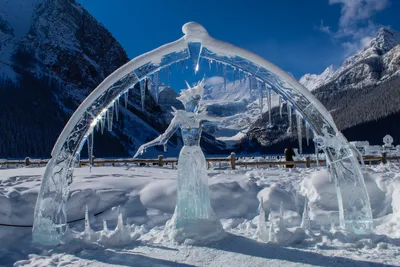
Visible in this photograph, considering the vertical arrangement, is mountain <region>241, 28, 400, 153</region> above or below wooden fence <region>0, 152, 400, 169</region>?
above

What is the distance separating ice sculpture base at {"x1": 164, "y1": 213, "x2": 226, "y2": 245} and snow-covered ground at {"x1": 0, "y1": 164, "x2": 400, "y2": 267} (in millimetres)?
124

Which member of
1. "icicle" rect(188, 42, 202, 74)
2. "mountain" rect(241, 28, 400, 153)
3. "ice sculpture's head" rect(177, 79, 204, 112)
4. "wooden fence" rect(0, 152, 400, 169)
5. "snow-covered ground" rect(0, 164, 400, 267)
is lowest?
"snow-covered ground" rect(0, 164, 400, 267)

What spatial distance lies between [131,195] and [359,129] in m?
89.1

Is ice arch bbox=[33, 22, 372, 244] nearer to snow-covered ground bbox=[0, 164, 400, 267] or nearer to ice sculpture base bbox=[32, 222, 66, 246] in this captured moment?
ice sculpture base bbox=[32, 222, 66, 246]

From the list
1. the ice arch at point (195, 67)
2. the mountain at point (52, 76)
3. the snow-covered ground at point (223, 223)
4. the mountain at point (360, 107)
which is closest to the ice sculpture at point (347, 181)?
the ice arch at point (195, 67)

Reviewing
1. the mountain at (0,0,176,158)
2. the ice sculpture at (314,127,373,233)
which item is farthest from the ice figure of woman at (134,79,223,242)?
the mountain at (0,0,176,158)

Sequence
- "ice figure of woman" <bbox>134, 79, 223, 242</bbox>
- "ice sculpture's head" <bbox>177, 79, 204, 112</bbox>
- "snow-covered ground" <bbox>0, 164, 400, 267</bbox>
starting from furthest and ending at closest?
1. "ice sculpture's head" <bbox>177, 79, 204, 112</bbox>
2. "ice figure of woman" <bbox>134, 79, 223, 242</bbox>
3. "snow-covered ground" <bbox>0, 164, 400, 267</bbox>

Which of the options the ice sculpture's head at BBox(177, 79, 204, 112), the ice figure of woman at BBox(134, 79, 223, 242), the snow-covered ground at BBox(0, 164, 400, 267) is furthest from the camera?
the ice sculpture's head at BBox(177, 79, 204, 112)

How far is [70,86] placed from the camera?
100375 millimetres

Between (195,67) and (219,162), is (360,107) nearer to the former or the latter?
(219,162)

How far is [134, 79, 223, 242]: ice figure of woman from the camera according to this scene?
205 inches

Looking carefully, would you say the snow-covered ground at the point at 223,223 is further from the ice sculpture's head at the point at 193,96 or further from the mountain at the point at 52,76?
the mountain at the point at 52,76

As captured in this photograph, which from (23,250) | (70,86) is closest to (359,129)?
(70,86)

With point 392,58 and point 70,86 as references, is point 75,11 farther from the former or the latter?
point 392,58
